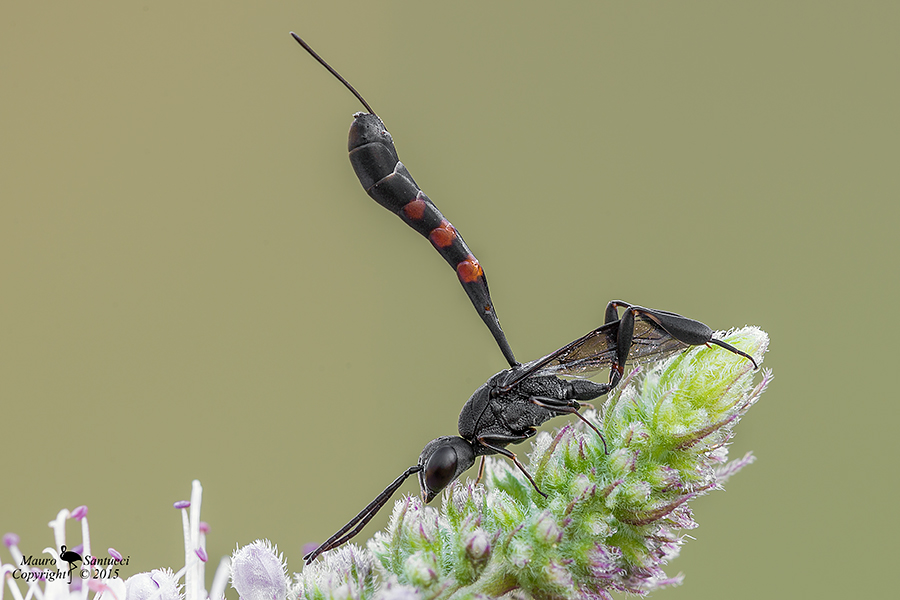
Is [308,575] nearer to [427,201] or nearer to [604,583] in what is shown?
[604,583]

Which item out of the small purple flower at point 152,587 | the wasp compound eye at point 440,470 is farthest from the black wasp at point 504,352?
the small purple flower at point 152,587

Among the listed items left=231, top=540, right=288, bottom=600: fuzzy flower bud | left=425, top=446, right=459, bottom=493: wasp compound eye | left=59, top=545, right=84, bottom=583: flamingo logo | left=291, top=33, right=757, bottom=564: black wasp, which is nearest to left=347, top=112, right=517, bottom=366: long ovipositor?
left=291, top=33, right=757, bottom=564: black wasp

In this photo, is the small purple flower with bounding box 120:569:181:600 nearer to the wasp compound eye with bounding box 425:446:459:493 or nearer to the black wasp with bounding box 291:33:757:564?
the black wasp with bounding box 291:33:757:564

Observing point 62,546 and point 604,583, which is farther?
point 62,546

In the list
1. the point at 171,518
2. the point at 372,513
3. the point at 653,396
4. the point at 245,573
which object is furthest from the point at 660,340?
the point at 171,518

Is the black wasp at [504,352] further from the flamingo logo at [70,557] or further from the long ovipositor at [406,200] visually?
the flamingo logo at [70,557]

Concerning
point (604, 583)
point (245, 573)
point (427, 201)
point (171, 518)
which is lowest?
point (604, 583)

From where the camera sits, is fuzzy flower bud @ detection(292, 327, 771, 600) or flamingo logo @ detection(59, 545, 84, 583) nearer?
fuzzy flower bud @ detection(292, 327, 771, 600)

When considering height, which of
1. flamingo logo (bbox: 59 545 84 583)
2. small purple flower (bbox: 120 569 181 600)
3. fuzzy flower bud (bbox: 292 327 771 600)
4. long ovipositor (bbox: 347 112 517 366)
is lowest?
fuzzy flower bud (bbox: 292 327 771 600)
